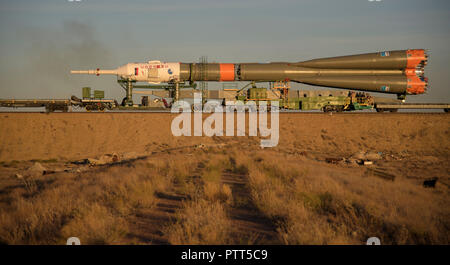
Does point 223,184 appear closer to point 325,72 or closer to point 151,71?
point 151,71

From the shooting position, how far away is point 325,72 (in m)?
33.4

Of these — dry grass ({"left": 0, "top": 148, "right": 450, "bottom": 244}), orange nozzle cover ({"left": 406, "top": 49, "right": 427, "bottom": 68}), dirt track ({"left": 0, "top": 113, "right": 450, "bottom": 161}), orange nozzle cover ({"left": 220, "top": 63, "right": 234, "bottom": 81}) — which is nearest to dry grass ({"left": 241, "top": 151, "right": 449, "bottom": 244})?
dry grass ({"left": 0, "top": 148, "right": 450, "bottom": 244})

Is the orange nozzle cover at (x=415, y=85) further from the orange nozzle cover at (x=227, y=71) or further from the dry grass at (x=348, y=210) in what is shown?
the dry grass at (x=348, y=210)

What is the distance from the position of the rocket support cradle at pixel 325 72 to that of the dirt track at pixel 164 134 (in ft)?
17.4

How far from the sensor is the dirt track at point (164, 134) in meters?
25.6

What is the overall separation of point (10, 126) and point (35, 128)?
6.91ft

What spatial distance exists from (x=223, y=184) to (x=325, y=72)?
24.0 m

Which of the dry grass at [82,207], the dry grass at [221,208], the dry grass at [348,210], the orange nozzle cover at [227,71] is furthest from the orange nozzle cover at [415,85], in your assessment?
the dry grass at [82,207]

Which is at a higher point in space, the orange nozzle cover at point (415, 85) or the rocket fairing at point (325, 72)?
the rocket fairing at point (325, 72)

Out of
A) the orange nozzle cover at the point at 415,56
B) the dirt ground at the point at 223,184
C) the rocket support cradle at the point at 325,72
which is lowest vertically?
the dirt ground at the point at 223,184

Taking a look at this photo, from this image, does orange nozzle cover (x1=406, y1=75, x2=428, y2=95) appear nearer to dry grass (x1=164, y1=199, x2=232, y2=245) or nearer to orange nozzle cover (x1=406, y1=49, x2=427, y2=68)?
orange nozzle cover (x1=406, y1=49, x2=427, y2=68)

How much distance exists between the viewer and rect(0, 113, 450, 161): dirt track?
25.6 meters
